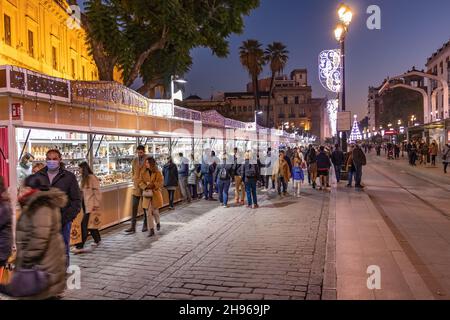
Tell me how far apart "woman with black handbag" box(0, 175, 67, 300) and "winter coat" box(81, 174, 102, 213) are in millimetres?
4442

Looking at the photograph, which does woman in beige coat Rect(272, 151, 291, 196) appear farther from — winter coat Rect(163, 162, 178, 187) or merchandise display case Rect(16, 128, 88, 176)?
merchandise display case Rect(16, 128, 88, 176)

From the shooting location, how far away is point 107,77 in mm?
16484

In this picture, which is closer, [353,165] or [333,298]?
[333,298]

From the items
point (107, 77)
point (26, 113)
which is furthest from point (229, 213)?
point (107, 77)

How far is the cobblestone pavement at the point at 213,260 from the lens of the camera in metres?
5.66

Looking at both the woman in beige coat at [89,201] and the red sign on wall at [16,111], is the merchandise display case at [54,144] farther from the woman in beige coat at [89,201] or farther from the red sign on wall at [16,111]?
the woman in beige coat at [89,201]

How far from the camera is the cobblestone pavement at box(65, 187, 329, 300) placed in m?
5.66

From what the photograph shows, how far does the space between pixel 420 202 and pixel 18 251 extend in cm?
1275

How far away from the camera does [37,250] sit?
12.0 feet

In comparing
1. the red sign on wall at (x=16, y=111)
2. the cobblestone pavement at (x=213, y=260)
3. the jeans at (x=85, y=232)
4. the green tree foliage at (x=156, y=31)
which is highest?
the green tree foliage at (x=156, y=31)

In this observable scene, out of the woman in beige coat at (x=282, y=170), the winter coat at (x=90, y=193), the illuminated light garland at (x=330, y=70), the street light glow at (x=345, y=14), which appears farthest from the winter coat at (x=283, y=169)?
the winter coat at (x=90, y=193)

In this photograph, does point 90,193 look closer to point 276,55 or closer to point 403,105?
point 276,55
